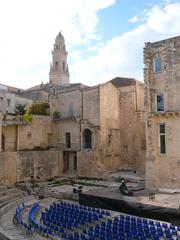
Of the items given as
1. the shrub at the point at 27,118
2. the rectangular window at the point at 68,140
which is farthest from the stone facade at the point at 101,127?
the shrub at the point at 27,118

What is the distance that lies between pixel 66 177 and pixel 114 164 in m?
6.94

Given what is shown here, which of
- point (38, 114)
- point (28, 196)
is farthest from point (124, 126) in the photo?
point (28, 196)

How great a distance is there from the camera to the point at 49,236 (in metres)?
13.1

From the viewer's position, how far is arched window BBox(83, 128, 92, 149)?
33344mm

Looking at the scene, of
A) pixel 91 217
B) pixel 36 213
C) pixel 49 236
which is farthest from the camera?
pixel 36 213

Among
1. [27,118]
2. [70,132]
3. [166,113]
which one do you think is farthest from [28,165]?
[166,113]

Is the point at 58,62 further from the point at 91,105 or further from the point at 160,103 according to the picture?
the point at 160,103

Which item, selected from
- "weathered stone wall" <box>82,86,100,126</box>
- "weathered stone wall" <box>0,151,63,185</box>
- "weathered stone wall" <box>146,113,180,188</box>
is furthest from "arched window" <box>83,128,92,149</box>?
"weathered stone wall" <box>146,113,180,188</box>

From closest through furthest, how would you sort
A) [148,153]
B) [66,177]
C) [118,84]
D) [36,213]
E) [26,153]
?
[36,213] → [148,153] → [26,153] → [66,177] → [118,84]

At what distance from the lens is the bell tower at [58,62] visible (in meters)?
68.5

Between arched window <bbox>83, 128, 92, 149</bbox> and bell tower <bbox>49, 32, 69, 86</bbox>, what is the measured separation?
123ft

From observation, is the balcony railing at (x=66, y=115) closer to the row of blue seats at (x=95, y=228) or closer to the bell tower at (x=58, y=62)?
the row of blue seats at (x=95, y=228)

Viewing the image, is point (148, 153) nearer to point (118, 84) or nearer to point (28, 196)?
point (28, 196)

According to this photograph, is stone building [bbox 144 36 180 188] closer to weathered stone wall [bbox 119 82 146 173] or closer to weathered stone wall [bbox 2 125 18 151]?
weathered stone wall [bbox 119 82 146 173]
